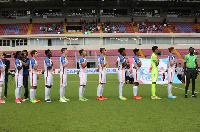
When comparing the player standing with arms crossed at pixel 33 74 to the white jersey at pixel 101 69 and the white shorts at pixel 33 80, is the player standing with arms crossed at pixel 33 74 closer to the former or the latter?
the white shorts at pixel 33 80

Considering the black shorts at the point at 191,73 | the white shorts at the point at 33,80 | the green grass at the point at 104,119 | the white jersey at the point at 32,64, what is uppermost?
the white jersey at the point at 32,64

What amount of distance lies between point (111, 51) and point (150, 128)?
1796 inches

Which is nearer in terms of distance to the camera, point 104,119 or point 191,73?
point 104,119

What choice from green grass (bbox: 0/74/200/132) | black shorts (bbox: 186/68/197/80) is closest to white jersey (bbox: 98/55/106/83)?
green grass (bbox: 0/74/200/132)

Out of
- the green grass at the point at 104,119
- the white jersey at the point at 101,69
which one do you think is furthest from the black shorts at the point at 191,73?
the white jersey at the point at 101,69

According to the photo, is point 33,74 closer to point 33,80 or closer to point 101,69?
point 33,80

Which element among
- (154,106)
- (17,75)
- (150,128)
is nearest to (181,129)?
(150,128)

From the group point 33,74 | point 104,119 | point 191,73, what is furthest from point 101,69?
point 104,119

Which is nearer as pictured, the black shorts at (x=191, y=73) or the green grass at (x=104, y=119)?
the green grass at (x=104, y=119)

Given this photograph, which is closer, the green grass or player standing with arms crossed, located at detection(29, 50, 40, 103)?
the green grass

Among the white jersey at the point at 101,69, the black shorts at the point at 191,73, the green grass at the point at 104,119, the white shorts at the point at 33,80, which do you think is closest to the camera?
the green grass at the point at 104,119

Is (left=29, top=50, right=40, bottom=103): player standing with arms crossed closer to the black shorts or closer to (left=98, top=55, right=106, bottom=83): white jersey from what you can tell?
(left=98, top=55, right=106, bottom=83): white jersey

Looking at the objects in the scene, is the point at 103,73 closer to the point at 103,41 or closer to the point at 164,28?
the point at 103,41

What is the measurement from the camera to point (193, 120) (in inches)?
297
